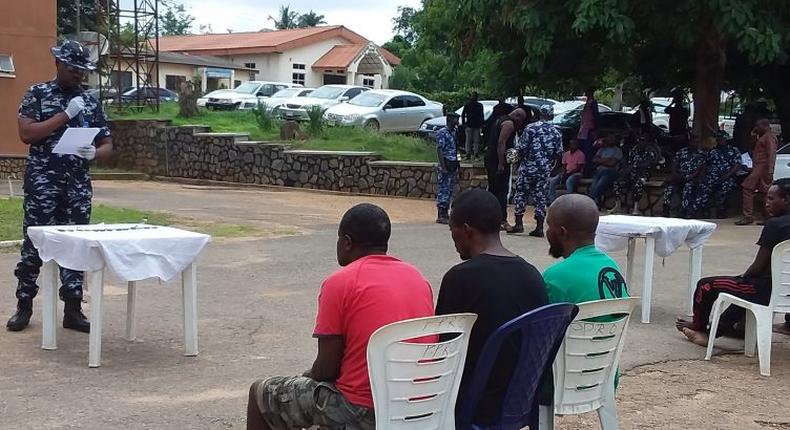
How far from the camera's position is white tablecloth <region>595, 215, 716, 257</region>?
742 cm

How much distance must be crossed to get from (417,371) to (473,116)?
62.7 feet

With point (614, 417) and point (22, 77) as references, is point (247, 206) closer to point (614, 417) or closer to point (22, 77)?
point (22, 77)

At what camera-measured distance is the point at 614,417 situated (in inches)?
168

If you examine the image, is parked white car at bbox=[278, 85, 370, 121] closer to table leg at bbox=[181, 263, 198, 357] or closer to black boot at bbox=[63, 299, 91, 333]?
black boot at bbox=[63, 299, 91, 333]

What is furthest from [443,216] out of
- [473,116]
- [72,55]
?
[72,55]

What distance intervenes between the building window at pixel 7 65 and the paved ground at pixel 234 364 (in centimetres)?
1254

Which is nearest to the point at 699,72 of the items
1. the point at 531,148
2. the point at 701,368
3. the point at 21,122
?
the point at 531,148

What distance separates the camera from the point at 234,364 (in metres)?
5.99

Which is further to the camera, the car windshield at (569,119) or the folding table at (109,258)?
the car windshield at (569,119)

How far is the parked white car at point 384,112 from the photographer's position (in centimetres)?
2536

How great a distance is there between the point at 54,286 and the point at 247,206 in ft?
34.2

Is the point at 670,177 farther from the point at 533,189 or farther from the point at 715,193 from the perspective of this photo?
the point at 533,189

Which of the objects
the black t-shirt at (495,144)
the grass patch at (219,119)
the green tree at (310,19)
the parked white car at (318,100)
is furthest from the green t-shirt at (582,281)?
the green tree at (310,19)

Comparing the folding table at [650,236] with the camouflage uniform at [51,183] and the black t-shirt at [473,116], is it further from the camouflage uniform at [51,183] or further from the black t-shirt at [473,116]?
the black t-shirt at [473,116]
